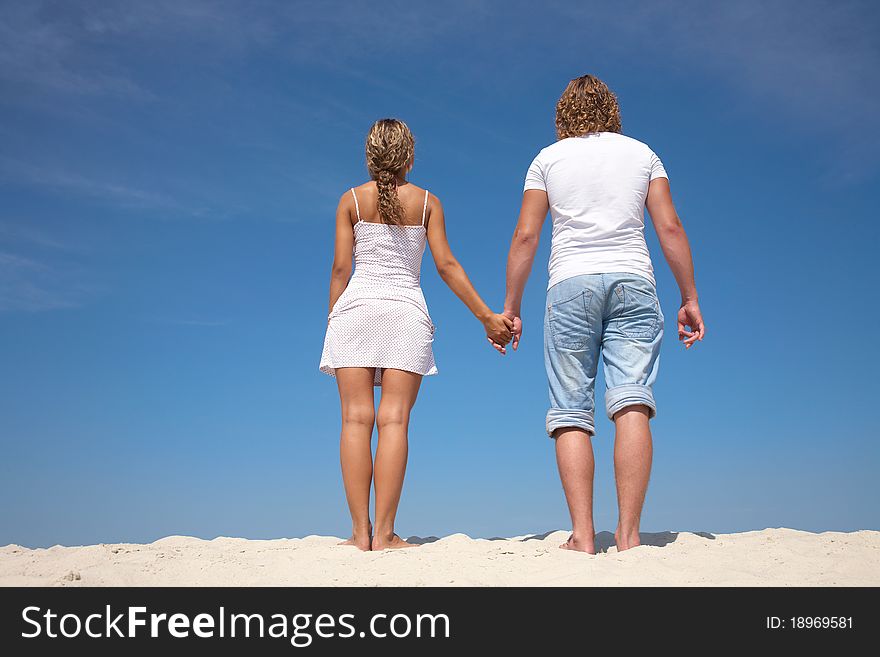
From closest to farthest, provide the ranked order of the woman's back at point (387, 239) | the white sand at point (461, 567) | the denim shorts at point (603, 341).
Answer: the white sand at point (461, 567) < the denim shorts at point (603, 341) < the woman's back at point (387, 239)

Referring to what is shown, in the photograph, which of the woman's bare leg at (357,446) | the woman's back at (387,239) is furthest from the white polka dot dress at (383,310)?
the woman's bare leg at (357,446)

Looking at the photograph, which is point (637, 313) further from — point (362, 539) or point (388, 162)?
point (362, 539)

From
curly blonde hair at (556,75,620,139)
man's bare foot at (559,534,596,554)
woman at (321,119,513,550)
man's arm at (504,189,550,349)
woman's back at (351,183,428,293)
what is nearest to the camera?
man's bare foot at (559,534,596,554)

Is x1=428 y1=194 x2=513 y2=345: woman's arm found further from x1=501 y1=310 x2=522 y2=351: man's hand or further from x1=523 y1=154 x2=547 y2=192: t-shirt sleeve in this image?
x1=523 y1=154 x2=547 y2=192: t-shirt sleeve

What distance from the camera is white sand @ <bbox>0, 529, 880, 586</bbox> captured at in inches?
148

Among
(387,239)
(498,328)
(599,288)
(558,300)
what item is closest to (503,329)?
(498,328)

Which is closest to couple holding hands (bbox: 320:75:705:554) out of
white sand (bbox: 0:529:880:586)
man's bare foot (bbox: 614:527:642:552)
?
man's bare foot (bbox: 614:527:642:552)

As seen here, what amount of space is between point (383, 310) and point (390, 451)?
3.05 feet

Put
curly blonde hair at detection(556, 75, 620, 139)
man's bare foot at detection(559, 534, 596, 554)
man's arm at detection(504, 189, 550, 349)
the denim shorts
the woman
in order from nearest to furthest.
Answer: man's bare foot at detection(559, 534, 596, 554) → the denim shorts → man's arm at detection(504, 189, 550, 349) → curly blonde hair at detection(556, 75, 620, 139) → the woman

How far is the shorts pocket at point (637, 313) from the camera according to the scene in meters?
4.89

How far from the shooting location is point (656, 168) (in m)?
5.24

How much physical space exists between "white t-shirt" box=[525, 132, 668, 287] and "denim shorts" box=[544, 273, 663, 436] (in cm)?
12

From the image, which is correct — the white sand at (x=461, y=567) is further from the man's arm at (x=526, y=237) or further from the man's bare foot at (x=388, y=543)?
the man's arm at (x=526, y=237)
